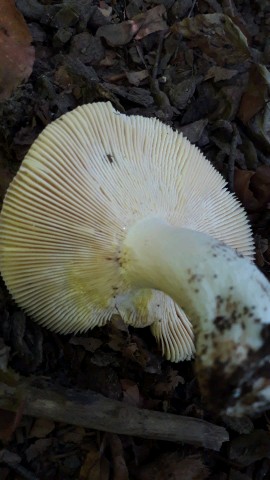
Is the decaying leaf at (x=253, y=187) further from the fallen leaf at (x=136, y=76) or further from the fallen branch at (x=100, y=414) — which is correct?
the fallen branch at (x=100, y=414)

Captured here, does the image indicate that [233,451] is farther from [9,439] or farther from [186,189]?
[186,189]

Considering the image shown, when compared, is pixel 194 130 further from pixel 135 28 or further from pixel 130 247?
pixel 130 247

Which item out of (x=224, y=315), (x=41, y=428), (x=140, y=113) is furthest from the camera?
(x=140, y=113)

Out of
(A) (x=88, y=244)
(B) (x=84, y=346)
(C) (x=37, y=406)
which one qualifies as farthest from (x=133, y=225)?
(C) (x=37, y=406)

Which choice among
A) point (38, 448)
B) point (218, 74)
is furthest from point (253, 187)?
point (38, 448)

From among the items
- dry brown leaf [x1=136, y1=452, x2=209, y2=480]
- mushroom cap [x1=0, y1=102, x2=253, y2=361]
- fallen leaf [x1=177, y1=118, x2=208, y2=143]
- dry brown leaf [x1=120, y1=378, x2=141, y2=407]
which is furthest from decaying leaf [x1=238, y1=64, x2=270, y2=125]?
dry brown leaf [x1=136, y1=452, x2=209, y2=480]

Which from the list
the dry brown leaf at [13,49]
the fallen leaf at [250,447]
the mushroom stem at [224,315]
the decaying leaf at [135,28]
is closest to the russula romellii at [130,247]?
the mushroom stem at [224,315]
